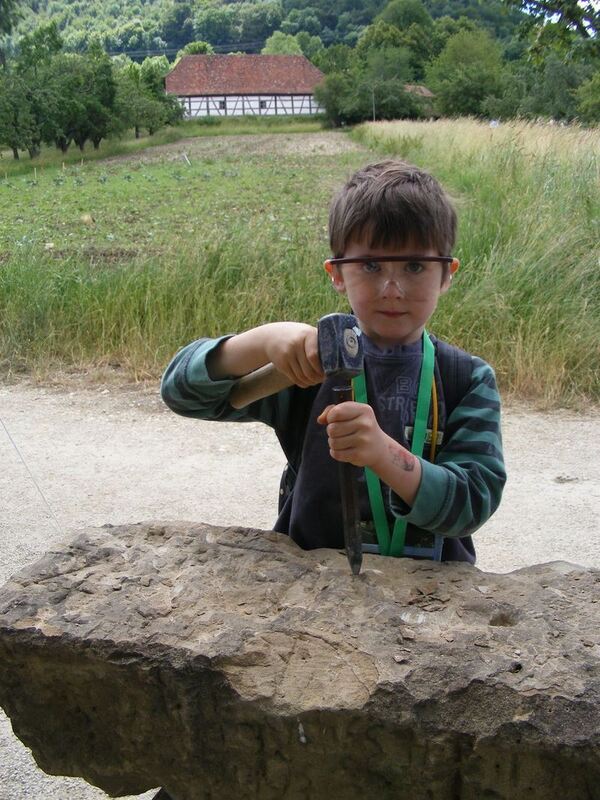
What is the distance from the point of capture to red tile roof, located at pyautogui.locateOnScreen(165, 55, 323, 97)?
3856cm

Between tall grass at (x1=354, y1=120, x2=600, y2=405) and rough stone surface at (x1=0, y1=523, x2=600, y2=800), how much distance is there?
10.9ft

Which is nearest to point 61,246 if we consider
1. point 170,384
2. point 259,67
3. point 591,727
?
point 170,384

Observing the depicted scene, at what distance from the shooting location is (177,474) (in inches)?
159

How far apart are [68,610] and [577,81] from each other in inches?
717

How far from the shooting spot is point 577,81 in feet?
57.3

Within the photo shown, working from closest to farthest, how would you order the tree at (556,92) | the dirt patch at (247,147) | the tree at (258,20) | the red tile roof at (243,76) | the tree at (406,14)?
the tree at (556,92) → the dirt patch at (247,147) → the tree at (258,20) → the tree at (406,14) → the red tile roof at (243,76)

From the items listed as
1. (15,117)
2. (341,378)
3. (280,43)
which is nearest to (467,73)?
(280,43)

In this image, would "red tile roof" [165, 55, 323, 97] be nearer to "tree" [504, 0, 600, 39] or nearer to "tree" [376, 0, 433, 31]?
"tree" [376, 0, 433, 31]

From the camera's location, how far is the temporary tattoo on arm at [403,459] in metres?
1.50

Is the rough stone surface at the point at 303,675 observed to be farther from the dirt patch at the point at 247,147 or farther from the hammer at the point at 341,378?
the dirt patch at the point at 247,147

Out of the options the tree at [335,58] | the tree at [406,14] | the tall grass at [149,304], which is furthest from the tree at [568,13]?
the tree at [335,58]

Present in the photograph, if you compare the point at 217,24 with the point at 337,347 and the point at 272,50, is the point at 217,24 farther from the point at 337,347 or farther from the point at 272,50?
the point at 337,347

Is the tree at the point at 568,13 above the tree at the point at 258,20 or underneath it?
underneath

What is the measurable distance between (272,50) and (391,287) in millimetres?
30165
